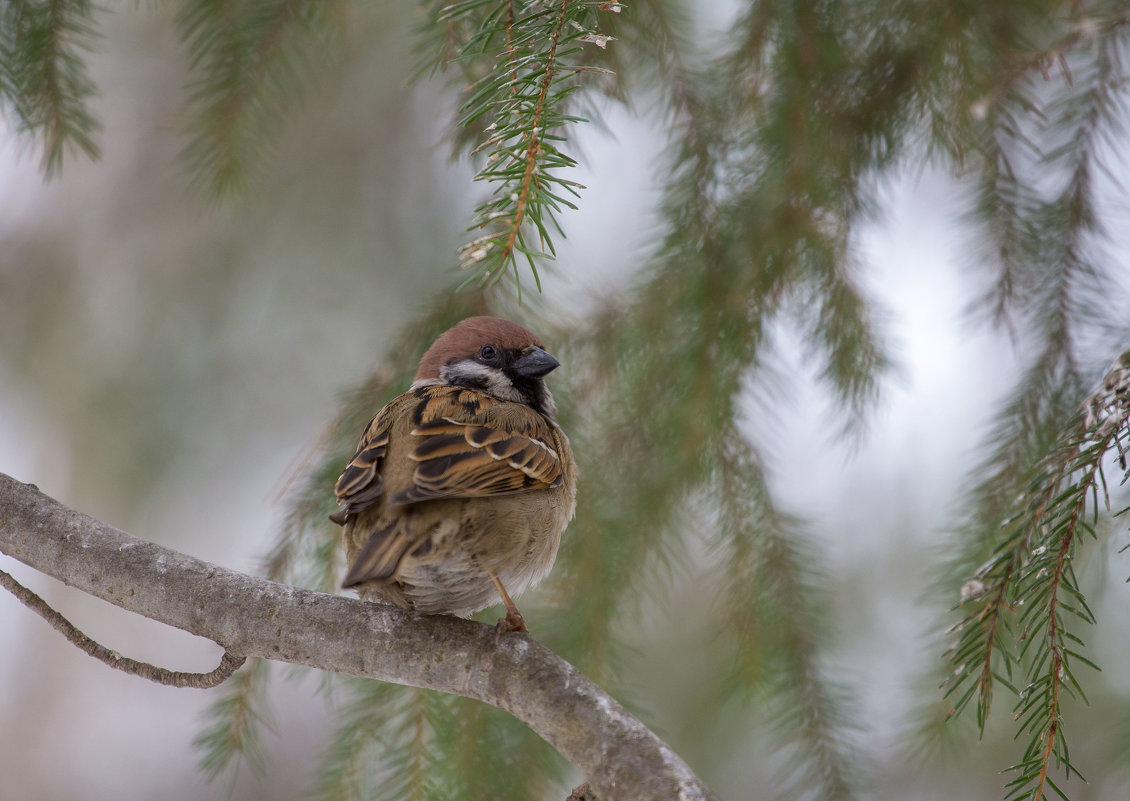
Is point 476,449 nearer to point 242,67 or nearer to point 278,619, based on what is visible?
point 278,619

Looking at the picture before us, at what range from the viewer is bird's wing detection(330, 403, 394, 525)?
2.01m

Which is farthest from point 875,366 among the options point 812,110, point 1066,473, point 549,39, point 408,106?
point 408,106

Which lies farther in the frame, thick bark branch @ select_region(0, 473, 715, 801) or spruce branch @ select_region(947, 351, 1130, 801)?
thick bark branch @ select_region(0, 473, 715, 801)

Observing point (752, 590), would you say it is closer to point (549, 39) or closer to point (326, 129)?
point (549, 39)

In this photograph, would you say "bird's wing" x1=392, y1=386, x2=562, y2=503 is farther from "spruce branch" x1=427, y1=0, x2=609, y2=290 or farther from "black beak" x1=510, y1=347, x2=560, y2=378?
"spruce branch" x1=427, y1=0, x2=609, y2=290

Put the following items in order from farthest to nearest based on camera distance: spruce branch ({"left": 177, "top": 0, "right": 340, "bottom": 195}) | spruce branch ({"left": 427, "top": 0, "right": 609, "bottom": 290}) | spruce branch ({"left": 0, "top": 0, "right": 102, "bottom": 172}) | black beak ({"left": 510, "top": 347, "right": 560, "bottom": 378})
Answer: black beak ({"left": 510, "top": 347, "right": 560, "bottom": 378})
spruce branch ({"left": 177, "top": 0, "right": 340, "bottom": 195})
spruce branch ({"left": 0, "top": 0, "right": 102, "bottom": 172})
spruce branch ({"left": 427, "top": 0, "right": 609, "bottom": 290})

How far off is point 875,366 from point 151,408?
2577mm

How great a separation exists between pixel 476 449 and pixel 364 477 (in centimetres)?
24

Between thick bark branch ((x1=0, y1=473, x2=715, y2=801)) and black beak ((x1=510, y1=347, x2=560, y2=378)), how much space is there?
865 millimetres

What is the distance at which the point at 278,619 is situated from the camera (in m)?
1.73

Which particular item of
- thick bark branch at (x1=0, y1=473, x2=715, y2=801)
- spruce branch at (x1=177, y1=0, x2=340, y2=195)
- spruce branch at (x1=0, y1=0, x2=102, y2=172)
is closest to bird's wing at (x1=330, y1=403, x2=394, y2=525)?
thick bark branch at (x1=0, y1=473, x2=715, y2=801)

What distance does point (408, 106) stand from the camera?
3.89m

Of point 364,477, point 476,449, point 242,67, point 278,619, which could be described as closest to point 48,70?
point 242,67

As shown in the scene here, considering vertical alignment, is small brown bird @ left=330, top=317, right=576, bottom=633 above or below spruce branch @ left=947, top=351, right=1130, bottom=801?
above
